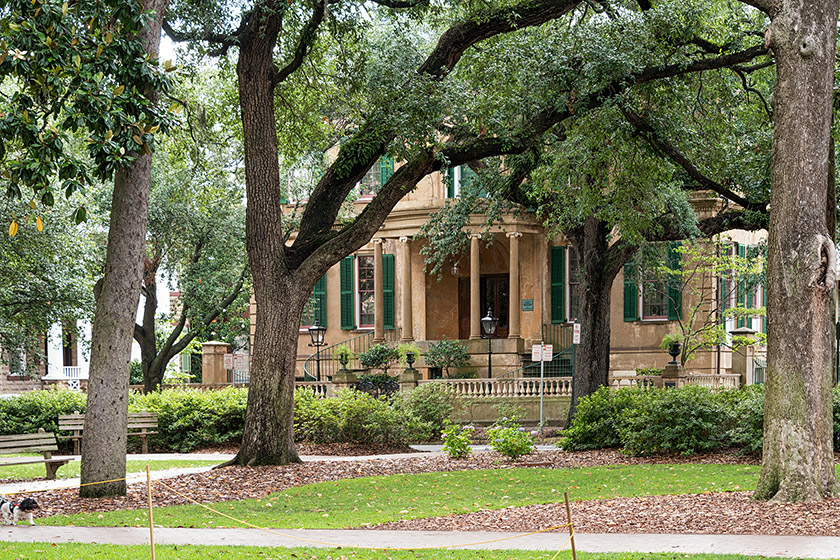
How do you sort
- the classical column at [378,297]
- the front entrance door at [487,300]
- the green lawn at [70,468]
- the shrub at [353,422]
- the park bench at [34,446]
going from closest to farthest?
the park bench at [34,446]
the green lawn at [70,468]
the shrub at [353,422]
the classical column at [378,297]
the front entrance door at [487,300]

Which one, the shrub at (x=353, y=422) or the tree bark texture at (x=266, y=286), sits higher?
the tree bark texture at (x=266, y=286)

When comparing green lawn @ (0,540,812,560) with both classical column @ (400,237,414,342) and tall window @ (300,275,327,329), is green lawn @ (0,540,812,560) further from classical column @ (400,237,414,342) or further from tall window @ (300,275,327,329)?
tall window @ (300,275,327,329)

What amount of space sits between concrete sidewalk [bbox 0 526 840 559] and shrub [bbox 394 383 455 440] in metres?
13.5

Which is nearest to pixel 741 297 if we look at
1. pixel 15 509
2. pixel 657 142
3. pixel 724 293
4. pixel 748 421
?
pixel 724 293

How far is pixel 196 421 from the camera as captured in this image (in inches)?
898

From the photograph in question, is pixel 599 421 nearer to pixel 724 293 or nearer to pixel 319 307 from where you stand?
pixel 724 293

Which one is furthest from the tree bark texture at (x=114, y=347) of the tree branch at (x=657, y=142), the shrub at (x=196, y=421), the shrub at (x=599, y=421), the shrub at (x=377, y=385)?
the shrub at (x=377, y=385)

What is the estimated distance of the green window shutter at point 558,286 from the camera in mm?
32781

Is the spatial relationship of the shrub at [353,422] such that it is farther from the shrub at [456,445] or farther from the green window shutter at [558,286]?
the green window shutter at [558,286]

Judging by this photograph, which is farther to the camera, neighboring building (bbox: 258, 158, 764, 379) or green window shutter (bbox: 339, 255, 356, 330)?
green window shutter (bbox: 339, 255, 356, 330)

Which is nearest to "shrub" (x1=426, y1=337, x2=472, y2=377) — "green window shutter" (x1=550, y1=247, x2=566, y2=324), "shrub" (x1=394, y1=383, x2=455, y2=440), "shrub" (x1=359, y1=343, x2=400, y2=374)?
"shrub" (x1=359, y1=343, x2=400, y2=374)

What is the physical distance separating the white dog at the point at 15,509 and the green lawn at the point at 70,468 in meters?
6.52

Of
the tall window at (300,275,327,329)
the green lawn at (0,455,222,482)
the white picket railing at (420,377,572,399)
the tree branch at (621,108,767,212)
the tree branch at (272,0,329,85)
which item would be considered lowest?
the green lawn at (0,455,222,482)

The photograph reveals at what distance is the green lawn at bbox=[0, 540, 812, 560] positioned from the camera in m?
8.10
